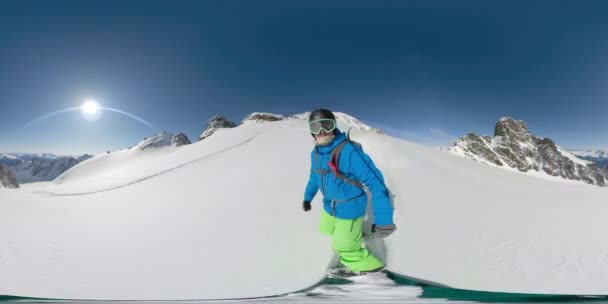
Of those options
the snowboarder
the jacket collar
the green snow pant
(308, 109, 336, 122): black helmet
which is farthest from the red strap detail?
the green snow pant

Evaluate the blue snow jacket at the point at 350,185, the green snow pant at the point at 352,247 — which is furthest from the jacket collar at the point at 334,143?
the green snow pant at the point at 352,247

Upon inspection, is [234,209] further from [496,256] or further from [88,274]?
[496,256]

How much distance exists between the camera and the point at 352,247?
6.17m

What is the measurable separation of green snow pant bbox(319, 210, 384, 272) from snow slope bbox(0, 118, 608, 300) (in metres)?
0.43

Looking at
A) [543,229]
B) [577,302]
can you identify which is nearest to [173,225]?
[577,302]

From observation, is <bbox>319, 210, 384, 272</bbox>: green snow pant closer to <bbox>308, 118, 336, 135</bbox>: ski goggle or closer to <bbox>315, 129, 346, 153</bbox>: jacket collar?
<bbox>315, 129, 346, 153</bbox>: jacket collar

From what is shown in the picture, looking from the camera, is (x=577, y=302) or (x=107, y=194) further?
(x=107, y=194)

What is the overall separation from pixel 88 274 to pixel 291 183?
566 centimetres

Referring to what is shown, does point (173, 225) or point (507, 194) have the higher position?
point (507, 194)

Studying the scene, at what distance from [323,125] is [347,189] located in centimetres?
113

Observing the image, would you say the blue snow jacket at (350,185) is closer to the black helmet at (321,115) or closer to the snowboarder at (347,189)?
the snowboarder at (347,189)

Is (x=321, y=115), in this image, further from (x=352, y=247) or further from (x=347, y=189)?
(x=352, y=247)

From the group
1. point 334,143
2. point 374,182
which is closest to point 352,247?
point 374,182

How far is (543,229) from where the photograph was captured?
784cm
